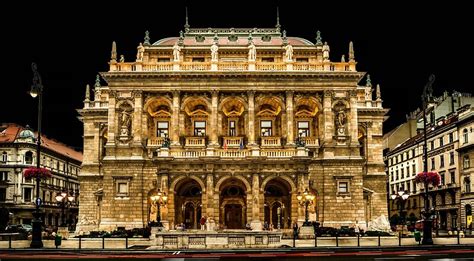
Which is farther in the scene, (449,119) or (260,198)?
(449,119)

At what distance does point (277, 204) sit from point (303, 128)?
8.82m

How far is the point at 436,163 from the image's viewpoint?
80812mm

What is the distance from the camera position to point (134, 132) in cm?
6144

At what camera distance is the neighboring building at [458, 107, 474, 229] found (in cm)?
6912

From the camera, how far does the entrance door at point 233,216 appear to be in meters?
61.0

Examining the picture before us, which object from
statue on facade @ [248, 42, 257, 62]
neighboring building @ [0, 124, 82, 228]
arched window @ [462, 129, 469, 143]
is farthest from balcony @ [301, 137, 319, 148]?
neighboring building @ [0, 124, 82, 228]

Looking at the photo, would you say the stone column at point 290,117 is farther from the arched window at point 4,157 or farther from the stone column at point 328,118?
the arched window at point 4,157

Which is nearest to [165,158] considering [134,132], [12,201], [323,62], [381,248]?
[134,132]

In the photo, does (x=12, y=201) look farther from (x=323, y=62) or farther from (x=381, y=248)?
(x=381, y=248)

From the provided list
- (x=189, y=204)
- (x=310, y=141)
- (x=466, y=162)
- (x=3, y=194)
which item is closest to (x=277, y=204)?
(x=310, y=141)

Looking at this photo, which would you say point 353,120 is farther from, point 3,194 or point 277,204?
point 3,194

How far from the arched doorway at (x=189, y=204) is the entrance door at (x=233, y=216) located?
2.82m

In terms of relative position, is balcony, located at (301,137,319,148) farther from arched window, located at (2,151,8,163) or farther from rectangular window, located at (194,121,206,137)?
arched window, located at (2,151,8,163)

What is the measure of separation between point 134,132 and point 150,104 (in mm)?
3622
